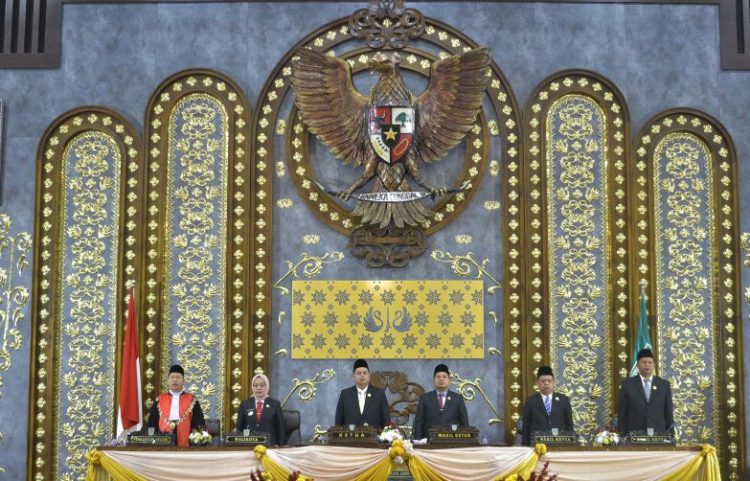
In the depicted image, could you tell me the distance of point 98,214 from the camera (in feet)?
33.1

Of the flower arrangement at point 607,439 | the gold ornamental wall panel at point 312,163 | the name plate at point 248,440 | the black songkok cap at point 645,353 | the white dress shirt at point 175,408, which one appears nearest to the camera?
the name plate at point 248,440

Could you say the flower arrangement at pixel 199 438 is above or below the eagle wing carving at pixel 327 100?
below

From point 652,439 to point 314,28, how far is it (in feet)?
16.2

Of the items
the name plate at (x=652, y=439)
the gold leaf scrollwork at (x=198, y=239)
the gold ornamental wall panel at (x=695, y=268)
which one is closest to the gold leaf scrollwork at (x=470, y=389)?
the gold ornamental wall panel at (x=695, y=268)

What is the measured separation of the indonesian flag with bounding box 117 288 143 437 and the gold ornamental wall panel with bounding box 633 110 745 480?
4683 millimetres

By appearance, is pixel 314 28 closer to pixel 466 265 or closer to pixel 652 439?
pixel 466 265

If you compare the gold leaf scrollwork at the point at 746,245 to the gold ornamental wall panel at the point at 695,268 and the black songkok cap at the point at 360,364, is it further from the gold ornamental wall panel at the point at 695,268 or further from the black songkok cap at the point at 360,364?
the black songkok cap at the point at 360,364

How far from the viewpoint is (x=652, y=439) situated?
26.3 ft

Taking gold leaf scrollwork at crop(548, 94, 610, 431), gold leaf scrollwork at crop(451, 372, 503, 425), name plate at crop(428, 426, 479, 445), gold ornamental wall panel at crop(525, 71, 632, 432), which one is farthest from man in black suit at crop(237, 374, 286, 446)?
gold leaf scrollwork at crop(548, 94, 610, 431)

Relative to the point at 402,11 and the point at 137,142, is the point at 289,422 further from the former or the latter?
the point at 402,11

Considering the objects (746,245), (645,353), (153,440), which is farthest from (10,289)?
(746,245)

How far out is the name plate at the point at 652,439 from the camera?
8023 mm

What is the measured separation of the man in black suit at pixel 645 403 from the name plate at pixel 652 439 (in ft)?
2.34

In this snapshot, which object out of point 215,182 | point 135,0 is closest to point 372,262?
point 215,182
